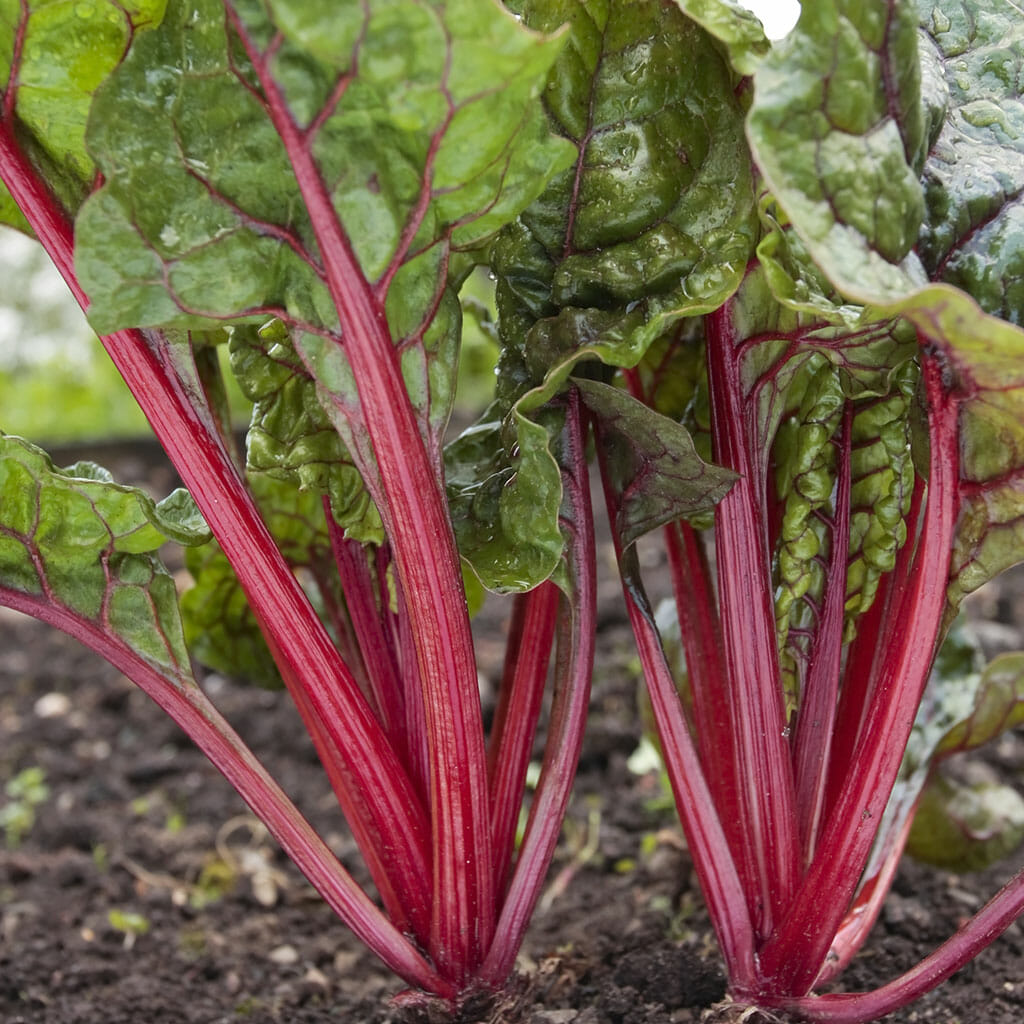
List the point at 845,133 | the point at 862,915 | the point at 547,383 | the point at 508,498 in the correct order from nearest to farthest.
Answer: the point at 845,133, the point at 547,383, the point at 508,498, the point at 862,915

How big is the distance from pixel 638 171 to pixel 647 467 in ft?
1.12

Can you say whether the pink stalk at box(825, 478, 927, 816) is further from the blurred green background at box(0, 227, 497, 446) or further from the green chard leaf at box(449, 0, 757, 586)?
the blurred green background at box(0, 227, 497, 446)

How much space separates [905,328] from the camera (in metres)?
1.23

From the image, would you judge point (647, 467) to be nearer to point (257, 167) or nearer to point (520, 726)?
point (520, 726)

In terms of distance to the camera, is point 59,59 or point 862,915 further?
point 862,915

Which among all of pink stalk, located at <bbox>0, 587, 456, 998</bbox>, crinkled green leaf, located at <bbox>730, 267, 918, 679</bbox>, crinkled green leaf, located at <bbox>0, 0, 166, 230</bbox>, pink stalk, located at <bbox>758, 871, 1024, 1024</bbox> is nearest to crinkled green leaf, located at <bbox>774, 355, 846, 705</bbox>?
crinkled green leaf, located at <bbox>730, 267, 918, 679</bbox>

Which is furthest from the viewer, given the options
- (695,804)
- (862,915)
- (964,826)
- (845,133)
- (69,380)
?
(69,380)

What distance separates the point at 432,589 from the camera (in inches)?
49.2

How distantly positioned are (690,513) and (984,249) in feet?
1.42

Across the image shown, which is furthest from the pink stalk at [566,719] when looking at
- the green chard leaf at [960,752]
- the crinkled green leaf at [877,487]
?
the green chard leaf at [960,752]

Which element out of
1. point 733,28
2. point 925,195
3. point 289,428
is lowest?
point 289,428

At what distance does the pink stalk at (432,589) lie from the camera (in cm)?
112

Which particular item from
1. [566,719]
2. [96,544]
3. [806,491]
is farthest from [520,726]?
[96,544]

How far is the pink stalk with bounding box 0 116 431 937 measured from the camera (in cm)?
132
